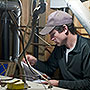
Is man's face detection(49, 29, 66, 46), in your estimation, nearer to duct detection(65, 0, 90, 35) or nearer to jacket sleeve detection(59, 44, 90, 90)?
jacket sleeve detection(59, 44, 90, 90)

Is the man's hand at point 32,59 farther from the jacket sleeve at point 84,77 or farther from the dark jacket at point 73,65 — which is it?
the jacket sleeve at point 84,77

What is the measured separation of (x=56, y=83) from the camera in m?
1.14

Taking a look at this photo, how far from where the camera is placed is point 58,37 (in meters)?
1.15

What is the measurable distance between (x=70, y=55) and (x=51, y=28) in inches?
9.2

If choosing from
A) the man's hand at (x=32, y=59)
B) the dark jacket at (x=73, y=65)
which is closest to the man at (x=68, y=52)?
the dark jacket at (x=73, y=65)

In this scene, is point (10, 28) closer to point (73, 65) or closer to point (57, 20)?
point (57, 20)

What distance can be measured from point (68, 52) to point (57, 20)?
241mm

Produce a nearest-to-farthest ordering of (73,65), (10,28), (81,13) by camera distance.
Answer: (81,13), (10,28), (73,65)

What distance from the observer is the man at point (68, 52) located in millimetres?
1101

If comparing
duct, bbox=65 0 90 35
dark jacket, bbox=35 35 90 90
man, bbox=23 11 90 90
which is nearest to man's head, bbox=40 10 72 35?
man, bbox=23 11 90 90

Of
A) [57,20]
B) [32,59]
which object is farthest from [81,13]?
[32,59]

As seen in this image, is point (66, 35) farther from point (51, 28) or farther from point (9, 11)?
point (9, 11)

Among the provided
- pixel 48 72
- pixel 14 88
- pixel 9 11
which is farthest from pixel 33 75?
pixel 9 11

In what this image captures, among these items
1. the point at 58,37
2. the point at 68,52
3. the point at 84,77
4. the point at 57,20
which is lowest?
the point at 84,77
